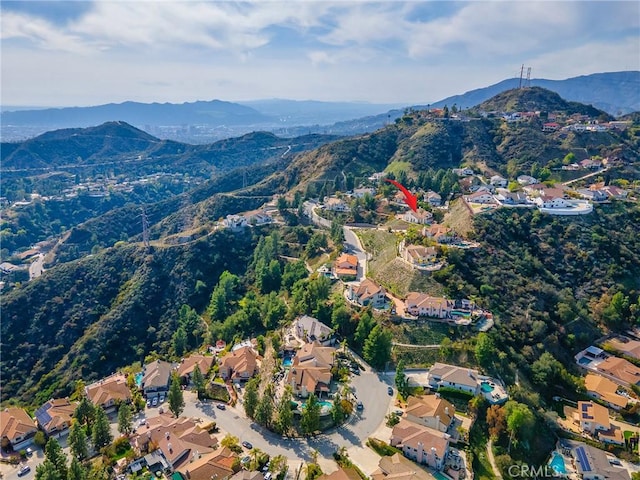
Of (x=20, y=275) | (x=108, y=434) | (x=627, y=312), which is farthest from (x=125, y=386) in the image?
(x=20, y=275)

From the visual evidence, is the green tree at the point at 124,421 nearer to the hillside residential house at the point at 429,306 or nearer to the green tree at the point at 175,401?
the green tree at the point at 175,401

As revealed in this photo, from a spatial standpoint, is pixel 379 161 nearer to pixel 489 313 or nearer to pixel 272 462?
pixel 489 313

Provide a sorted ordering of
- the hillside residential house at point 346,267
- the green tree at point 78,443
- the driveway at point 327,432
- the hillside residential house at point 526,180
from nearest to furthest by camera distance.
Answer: the driveway at point 327,432, the green tree at point 78,443, the hillside residential house at point 346,267, the hillside residential house at point 526,180

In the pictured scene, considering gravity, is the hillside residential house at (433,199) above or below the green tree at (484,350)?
above

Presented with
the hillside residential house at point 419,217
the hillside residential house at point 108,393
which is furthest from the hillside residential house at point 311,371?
the hillside residential house at point 419,217

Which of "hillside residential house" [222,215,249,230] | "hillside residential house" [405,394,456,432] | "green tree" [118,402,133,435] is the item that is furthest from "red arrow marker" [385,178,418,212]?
"green tree" [118,402,133,435]

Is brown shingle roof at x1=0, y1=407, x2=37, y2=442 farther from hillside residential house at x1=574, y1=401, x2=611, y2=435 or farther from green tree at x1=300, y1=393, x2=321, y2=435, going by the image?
hillside residential house at x1=574, y1=401, x2=611, y2=435
